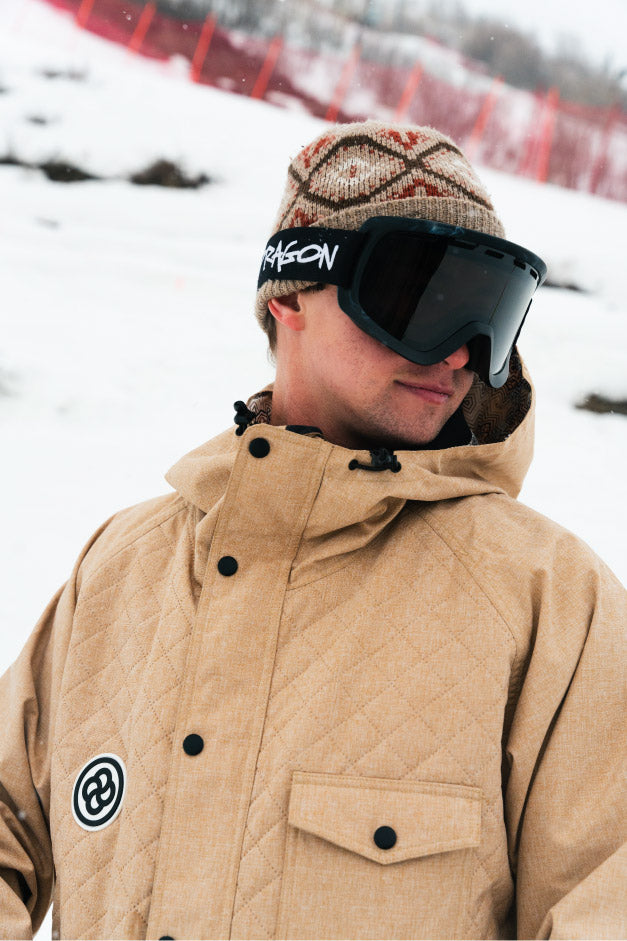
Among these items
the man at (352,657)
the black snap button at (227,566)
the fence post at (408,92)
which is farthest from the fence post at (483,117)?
the black snap button at (227,566)

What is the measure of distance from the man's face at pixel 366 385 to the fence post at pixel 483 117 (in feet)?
6.07

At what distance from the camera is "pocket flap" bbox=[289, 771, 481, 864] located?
3.40 feet

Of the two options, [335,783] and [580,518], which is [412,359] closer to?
[335,783]

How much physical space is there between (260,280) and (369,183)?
1.08 feet

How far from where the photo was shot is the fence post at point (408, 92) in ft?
9.56

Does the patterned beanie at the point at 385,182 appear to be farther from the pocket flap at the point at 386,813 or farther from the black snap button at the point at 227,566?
the pocket flap at the point at 386,813

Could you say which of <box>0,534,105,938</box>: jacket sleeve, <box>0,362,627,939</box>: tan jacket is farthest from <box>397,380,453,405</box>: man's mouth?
<box>0,534,105,938</box>: jacket sleeve

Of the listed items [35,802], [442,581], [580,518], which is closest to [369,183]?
[442,581]

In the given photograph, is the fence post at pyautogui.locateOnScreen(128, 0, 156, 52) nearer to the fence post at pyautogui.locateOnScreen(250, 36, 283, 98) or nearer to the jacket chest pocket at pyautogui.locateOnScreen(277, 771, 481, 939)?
the fence post at pyautogui.locateOnScreen(250, 36, 283, 98)

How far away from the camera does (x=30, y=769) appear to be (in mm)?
1361

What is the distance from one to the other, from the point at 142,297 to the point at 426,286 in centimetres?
203

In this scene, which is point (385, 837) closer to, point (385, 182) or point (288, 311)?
point (288, 311)

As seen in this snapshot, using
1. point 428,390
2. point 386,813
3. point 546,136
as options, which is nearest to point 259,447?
point 428,390

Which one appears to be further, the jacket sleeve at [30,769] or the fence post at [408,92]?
the fence post at [408,92]
